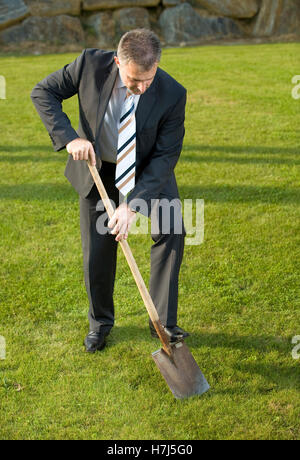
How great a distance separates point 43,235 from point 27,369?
1880 mm

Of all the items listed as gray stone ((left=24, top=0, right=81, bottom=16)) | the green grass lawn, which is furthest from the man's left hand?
gray stone ((left=24, top=0, right=81, bottom=16))

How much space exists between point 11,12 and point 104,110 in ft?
43.6

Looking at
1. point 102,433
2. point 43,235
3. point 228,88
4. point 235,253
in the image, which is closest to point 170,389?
point 102,433

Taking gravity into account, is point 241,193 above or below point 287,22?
below

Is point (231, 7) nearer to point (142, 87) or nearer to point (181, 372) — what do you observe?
point (142, 87)

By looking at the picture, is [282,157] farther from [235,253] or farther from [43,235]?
[43,235]

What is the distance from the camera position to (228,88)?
33.4 feet

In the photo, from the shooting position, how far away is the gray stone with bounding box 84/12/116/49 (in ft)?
51.1

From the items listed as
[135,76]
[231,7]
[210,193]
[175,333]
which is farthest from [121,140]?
[231,7]

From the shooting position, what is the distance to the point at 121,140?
319cm

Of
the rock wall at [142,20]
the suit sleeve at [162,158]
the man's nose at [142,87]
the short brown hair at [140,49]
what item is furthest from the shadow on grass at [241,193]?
the rock wall at [142,20]

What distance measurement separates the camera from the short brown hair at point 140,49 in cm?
276

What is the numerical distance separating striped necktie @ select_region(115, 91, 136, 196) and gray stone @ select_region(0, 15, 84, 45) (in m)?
12.9

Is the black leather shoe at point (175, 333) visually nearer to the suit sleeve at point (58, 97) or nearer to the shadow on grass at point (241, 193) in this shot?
the suit sleeve at point (58, 97)
